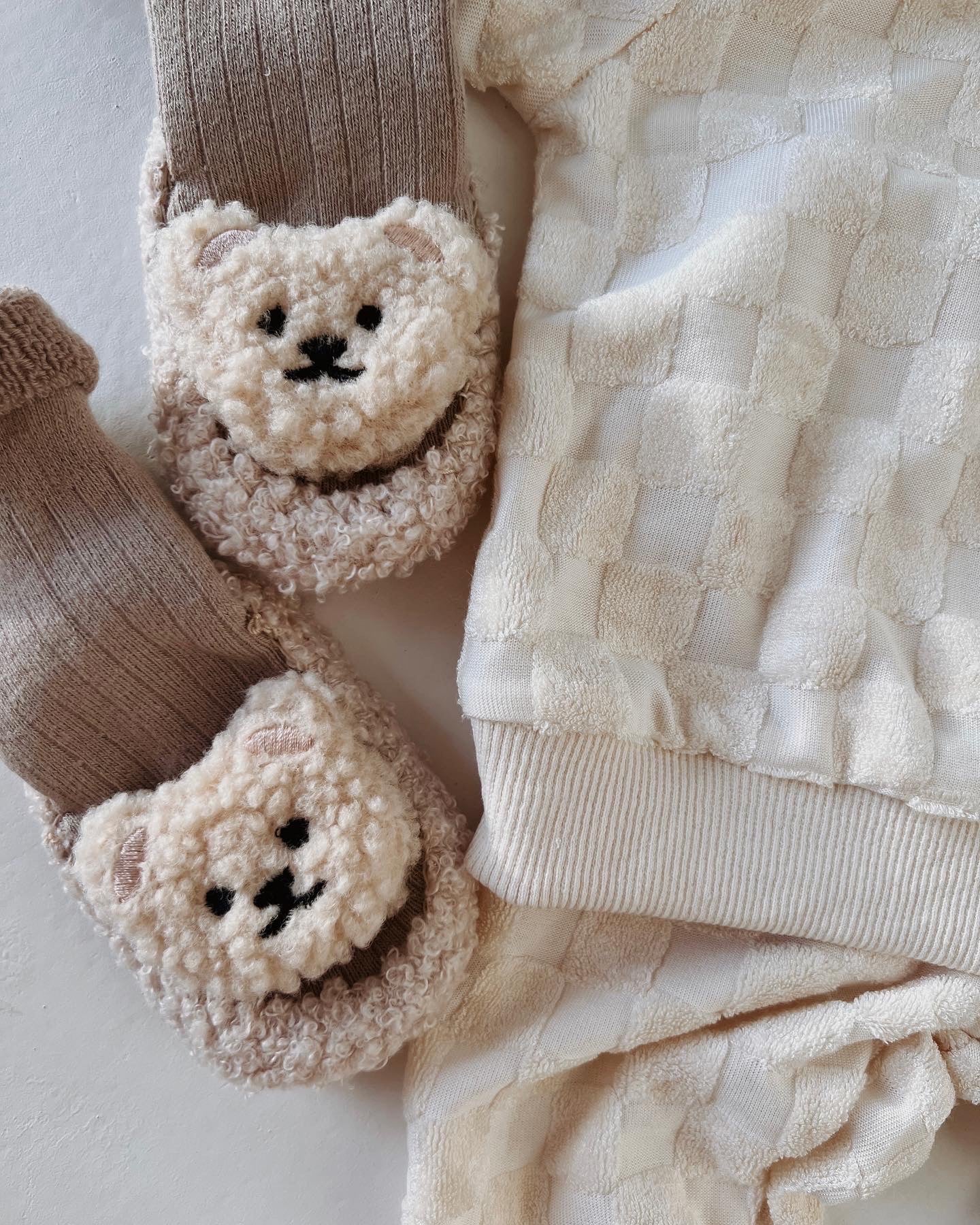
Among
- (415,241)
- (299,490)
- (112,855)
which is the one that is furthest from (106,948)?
(415,241)

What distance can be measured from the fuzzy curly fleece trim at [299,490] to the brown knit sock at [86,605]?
0.04 m

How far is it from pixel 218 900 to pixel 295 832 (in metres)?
0.08

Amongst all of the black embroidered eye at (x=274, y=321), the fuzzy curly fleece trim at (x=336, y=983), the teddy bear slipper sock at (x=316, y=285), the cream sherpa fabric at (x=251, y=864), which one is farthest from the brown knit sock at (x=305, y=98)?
the cream sherpa fabric at (x=251, y=864)

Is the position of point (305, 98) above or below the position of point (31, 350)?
above

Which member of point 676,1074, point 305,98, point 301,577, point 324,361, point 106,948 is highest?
point 305,98

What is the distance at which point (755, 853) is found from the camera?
0.86m

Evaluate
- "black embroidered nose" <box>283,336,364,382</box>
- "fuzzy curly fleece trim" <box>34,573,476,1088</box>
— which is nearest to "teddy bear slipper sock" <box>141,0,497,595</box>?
"black embroidered nose" <box>283,336,364,382</box>

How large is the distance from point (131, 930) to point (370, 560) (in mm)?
359

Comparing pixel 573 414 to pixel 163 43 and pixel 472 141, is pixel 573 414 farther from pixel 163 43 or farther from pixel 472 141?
pixel 163 43

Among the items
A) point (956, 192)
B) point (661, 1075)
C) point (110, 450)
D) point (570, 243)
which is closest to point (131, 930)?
point (110, 450)

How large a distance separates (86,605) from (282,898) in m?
0.29

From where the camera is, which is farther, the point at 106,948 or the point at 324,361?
the point at 106,948

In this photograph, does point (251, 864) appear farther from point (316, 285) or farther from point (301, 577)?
point (316, 285)

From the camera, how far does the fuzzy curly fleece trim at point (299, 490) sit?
0.82 metres
